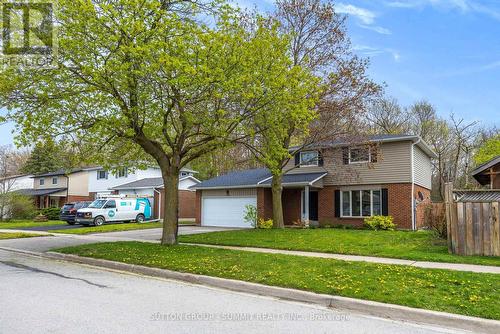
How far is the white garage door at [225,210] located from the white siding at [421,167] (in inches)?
379

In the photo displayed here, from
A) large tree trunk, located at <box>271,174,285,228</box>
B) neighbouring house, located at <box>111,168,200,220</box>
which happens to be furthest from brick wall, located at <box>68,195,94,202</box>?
large tree trunk, located at <box>271,174,285,228</box>

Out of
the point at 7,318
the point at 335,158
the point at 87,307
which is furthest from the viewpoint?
the point at 335,158

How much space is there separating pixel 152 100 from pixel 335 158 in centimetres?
1379

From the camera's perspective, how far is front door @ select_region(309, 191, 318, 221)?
2636 centimetres

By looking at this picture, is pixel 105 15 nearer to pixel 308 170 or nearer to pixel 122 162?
pixel 122 162

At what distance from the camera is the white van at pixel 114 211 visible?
2917cm

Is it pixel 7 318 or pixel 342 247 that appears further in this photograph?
pixel 342 247

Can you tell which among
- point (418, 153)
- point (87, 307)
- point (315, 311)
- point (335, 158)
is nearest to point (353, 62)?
point (335, 158)

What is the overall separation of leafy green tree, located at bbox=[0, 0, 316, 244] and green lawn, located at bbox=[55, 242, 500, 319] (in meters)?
4.00

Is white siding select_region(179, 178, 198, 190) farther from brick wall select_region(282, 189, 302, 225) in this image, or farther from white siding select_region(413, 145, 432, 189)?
Result: white siding select_region(413, 145, 432, 189)

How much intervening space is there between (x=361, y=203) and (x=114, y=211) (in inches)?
695

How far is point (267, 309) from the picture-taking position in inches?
274

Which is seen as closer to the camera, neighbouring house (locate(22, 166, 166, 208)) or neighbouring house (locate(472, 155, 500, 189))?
neighbouring house (locate(472, 155, 500, 189))

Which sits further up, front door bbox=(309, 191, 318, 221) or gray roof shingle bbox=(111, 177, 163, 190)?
gray roof shingle bbox=(111, 177, 163, 190)
